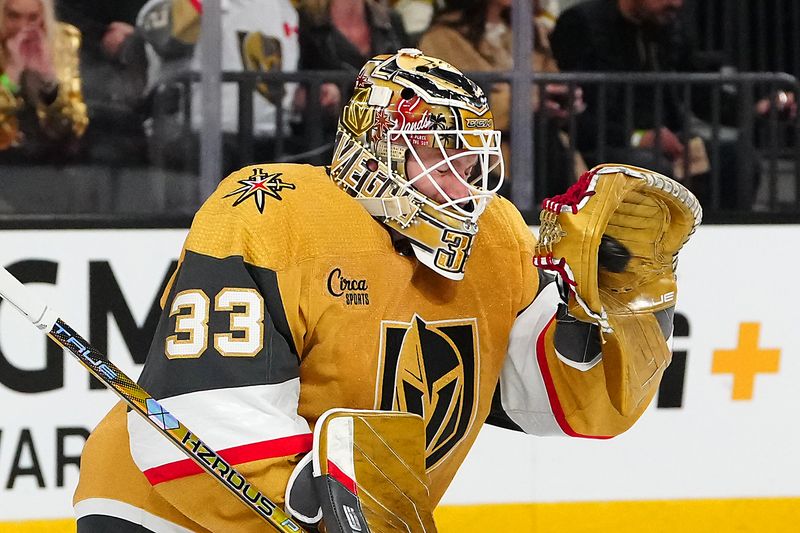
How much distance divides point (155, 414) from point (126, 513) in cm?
27

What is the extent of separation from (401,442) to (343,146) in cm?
44

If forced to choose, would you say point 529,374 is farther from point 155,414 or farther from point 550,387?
point 155,414

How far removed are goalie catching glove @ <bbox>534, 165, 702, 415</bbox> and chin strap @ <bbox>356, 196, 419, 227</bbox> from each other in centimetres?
Result: 18

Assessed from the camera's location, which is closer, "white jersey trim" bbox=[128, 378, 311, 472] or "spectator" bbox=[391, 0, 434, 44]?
"white jersey trim" bbox=[128, 378, 311, 472]

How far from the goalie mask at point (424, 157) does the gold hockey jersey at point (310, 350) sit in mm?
45

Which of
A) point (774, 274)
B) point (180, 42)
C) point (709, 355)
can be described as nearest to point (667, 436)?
point (709, 355)

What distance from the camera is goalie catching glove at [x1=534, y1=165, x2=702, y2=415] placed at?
194 centimetres

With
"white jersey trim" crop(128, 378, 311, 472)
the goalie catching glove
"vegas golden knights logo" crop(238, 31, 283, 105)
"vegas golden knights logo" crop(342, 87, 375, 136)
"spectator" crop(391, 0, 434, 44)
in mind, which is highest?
"spectator" crop(391, 0, 434, 44)

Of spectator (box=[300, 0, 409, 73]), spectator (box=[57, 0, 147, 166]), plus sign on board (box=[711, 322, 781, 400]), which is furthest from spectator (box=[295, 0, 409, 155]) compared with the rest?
plus sign on board (box=[711, 322, 781, 400])

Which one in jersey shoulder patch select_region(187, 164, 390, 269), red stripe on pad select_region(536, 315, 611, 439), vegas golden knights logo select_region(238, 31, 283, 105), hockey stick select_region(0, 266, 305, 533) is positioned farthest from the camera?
vegas golden knights logo select_region(238, 31, 283, 105)

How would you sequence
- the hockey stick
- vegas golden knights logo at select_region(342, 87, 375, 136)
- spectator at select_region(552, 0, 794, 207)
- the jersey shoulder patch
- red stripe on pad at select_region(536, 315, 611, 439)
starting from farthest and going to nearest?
spectator at select_region(552, 0, 794, 207)
red stripe on pad at select_region(536, 315, 611, 439)
vegas golden knights logo at select_region(342, 87, 375, 136)
the jersey shoulder patch
the hockey stick

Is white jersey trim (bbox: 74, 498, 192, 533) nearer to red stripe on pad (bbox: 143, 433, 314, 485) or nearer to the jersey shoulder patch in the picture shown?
red stripe on pad (bbox: 143, 433, 314, 485)

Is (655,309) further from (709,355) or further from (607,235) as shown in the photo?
(709,355)

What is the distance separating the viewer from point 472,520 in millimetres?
3117
